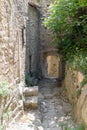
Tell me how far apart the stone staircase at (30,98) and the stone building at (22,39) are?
60 cm

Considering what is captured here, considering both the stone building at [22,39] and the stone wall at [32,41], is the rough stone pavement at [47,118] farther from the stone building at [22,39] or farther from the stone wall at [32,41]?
the stone wall at [32,41]

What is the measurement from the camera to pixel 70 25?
891cm

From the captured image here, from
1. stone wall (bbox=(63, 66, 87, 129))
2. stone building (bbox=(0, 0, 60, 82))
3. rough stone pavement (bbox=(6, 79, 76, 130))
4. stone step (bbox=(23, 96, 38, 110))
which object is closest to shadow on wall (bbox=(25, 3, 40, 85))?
stone building (bbox=(0, 0, 60, 82))

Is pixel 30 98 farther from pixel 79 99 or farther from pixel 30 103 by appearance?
pixel 79 99

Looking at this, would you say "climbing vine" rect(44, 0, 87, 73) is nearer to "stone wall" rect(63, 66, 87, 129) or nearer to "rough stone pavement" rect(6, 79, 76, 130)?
"stone wall" rect(63, 66, 87, 129)

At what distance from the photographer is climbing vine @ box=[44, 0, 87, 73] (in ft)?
26.9

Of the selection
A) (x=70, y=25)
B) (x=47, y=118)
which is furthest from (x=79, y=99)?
(x=70, y=25)

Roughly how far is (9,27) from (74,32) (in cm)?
504

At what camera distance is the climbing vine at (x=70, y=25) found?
8203 mm

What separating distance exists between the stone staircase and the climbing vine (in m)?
2.01

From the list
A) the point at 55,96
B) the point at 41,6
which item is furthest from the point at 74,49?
the point at 41,6

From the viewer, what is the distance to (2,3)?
410 cm

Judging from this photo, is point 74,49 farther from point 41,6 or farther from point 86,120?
point 41,6

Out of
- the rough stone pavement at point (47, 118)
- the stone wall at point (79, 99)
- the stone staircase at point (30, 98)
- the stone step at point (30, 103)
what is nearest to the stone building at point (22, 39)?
the stone staircase at point (30, 98)
